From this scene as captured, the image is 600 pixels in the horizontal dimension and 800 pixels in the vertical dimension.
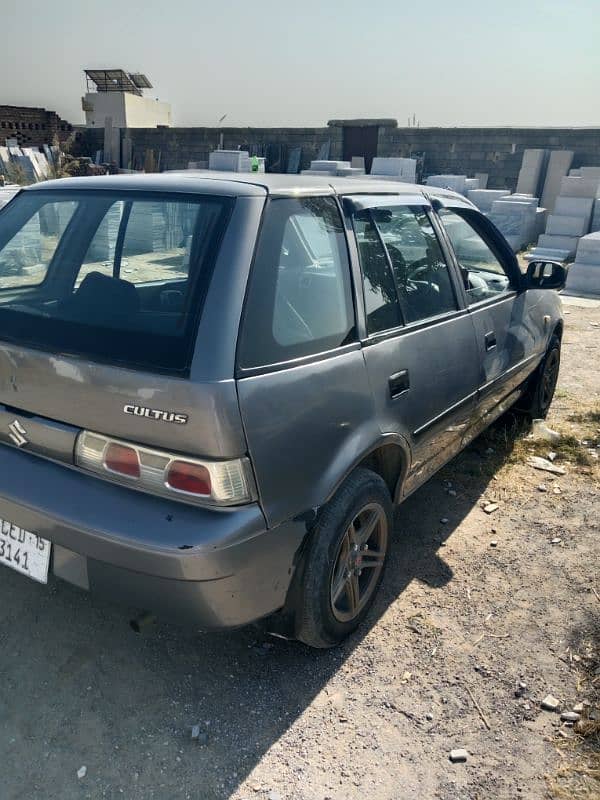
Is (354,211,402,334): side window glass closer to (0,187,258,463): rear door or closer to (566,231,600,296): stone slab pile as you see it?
(0,187,258,463): rear door

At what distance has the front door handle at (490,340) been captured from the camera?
329 cm

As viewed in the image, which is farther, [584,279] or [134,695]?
[584,279]

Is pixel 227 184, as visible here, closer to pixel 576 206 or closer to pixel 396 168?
pixel 576 206

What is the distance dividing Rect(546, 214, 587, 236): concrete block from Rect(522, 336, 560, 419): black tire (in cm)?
917

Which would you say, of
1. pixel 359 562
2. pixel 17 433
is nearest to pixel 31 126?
pixel 17 433

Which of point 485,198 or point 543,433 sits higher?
point 485,198

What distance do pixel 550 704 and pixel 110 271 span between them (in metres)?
2.35

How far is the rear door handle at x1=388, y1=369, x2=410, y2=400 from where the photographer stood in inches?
94.5

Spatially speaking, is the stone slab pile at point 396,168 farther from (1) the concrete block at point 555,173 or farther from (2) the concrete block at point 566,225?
(2) the concrete block at point 566,225

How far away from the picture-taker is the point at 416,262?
2824 millimetres

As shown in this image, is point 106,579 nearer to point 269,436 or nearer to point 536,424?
point 269,436

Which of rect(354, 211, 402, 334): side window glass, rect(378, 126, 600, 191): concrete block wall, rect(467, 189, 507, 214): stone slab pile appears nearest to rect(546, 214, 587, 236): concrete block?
rect(467, 189, 507, 214): stone slab pile

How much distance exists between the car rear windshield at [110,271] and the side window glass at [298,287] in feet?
0.51

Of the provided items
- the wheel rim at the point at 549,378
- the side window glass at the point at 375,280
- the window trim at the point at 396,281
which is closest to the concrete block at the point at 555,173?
the wheel rim at the point at 549,378
